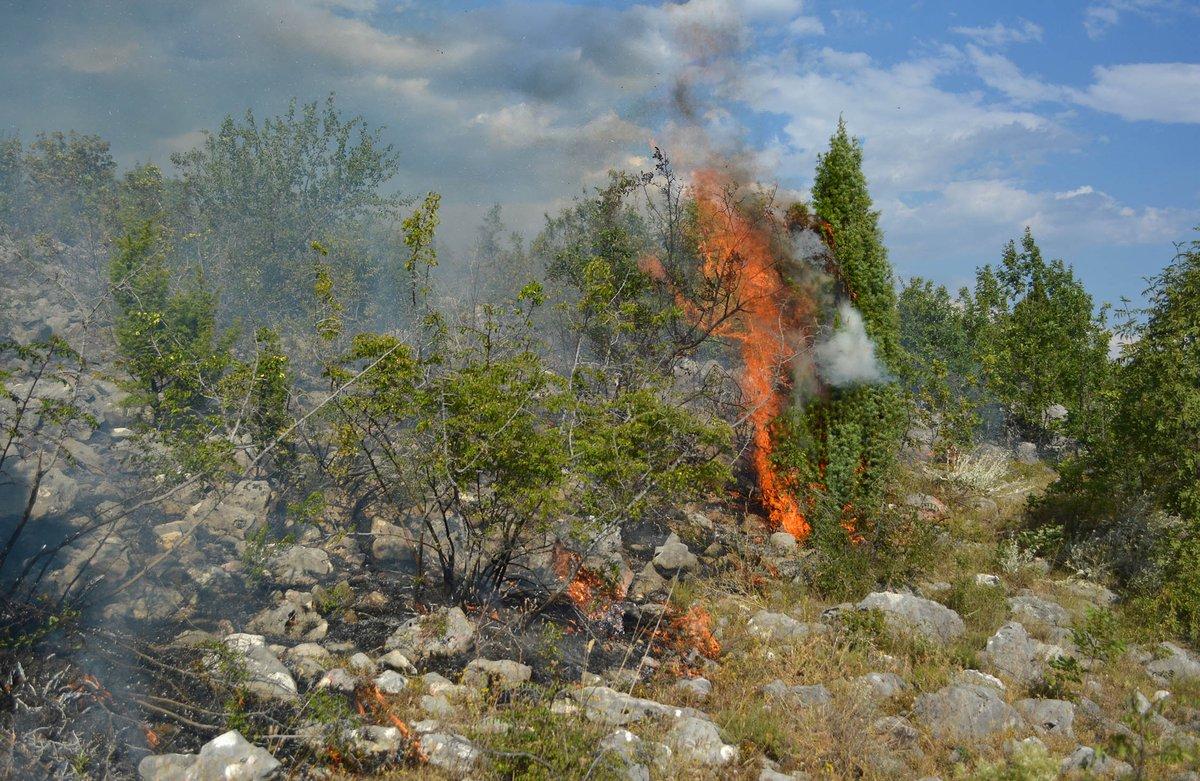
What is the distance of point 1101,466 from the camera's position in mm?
10391

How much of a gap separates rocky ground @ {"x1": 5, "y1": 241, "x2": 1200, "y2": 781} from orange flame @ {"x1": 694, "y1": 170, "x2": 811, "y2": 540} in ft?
5.14

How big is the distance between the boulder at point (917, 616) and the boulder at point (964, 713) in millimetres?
1390

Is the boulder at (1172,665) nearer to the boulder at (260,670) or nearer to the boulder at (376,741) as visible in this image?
the boulder at (376,741)

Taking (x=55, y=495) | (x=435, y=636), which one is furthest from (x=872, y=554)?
(x=55, y=495)

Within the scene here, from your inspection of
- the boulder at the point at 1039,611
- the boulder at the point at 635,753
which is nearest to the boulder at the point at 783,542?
the boulder at the point at 1039,611

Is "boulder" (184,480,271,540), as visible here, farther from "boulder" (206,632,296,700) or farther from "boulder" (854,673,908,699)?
"boulder" (854,673,908,699)

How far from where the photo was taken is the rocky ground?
4.93 meters

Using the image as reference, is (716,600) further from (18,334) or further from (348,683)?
(18,334)

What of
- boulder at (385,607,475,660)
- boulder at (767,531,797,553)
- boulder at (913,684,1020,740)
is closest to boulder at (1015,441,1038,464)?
boulder at (767,531,797,553)

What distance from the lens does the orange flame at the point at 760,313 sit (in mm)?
11938

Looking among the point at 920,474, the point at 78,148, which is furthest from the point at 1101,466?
the point at 78,148

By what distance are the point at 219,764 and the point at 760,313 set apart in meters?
10.3

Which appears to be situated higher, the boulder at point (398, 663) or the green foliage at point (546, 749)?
the green foliage at point (546, 749)

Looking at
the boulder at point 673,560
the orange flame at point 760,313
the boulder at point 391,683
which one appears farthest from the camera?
the orange flame at point 760,313
